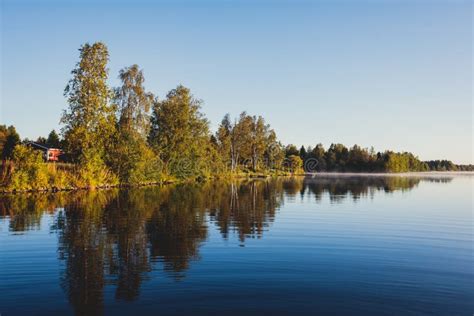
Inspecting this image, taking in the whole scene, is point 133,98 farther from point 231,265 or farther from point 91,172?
point 231,265

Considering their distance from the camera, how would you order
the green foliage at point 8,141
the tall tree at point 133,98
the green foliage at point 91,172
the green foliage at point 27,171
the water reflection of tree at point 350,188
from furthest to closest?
the green foliage at point 8,141 < the tall tree at point 133,98 < the green foliage at point 91,172 < the water reflection of tree at point 350,188 < the green foliage at point 27,171

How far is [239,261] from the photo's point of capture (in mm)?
13797

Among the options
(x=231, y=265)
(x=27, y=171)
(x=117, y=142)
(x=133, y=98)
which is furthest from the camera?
(x=133, y=98)

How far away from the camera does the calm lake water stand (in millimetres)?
9570

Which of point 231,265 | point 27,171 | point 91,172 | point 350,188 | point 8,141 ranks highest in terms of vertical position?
point 8,141

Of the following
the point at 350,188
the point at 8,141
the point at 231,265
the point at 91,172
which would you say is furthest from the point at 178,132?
the point at 231,265

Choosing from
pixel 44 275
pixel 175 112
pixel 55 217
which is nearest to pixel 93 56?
pixel 175 112

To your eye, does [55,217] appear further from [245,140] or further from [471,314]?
→ [245,140]

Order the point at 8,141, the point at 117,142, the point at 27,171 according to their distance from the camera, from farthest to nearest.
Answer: the point at 8,141 → the point at 117,142 → the point at 27,171

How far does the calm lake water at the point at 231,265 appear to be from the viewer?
9.57 metres

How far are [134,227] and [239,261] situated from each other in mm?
8187

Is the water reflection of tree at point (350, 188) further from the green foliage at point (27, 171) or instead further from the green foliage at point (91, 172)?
the green foliage at point (27, 171)

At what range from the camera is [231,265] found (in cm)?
1324

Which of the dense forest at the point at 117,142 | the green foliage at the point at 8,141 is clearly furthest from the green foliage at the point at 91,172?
the green foliage at the point at 8,141
